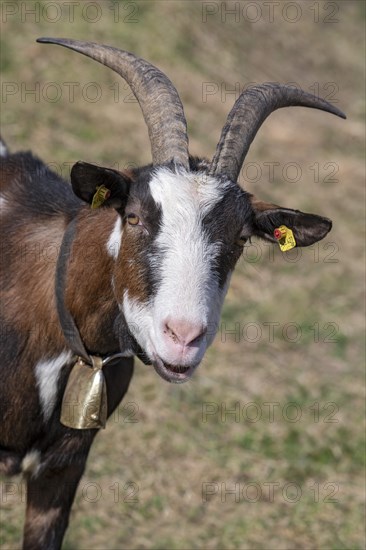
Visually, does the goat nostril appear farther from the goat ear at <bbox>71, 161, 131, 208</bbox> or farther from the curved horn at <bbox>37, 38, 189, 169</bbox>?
the curved horn at <bbox>37, 38, 189, 169</bbox>

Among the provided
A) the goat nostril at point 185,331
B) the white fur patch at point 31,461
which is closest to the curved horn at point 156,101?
the goat nostril at point 185,331

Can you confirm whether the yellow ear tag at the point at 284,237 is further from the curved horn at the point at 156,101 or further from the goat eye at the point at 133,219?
the goat eye at the point at 133,219

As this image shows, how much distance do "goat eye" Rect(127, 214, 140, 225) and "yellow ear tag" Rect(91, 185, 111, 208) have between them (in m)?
0.12

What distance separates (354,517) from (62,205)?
3.29 m

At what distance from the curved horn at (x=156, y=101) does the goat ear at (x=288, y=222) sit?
1.24 feet

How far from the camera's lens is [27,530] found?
525 cm

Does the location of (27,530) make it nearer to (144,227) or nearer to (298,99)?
(144,227)

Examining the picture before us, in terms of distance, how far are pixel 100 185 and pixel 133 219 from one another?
0.62 feet

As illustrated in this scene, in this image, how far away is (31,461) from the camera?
4.81m

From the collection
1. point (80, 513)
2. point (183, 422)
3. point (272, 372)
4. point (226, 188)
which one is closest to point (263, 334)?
point (272, 372)

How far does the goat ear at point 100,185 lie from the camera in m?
4.09

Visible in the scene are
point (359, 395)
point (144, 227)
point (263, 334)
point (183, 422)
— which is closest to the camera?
point (144, 227)

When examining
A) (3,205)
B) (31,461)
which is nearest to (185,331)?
(31,461)

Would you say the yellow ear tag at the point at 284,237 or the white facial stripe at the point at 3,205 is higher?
the yellow ear tag at the point at 284,237
